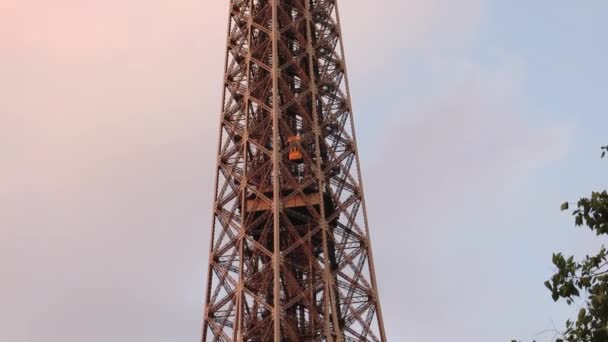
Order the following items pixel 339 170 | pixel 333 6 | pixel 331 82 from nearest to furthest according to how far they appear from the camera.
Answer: pixel 339 170, pixel 331 82, pixel 333 6

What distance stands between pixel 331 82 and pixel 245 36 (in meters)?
4.02

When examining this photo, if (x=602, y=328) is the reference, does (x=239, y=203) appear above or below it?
Result: above

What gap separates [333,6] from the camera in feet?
120

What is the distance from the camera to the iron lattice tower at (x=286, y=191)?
91.5 ft

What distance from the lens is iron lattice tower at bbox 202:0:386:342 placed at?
91.5 ft

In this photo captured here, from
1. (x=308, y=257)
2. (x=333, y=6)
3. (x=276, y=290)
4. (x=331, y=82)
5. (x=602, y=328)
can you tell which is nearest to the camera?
(x=602, y=328)

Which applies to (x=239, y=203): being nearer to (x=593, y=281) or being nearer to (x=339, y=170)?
(x=339, y=170)

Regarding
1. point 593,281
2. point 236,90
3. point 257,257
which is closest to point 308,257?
point 257,257

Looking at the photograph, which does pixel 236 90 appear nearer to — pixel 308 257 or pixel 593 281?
pixel 308 257

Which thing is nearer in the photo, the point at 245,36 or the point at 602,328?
the point at 602,328

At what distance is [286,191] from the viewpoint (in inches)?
1161

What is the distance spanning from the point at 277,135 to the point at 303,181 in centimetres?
190

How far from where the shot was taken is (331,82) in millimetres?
34250

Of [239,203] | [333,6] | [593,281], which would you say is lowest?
[593,281]
